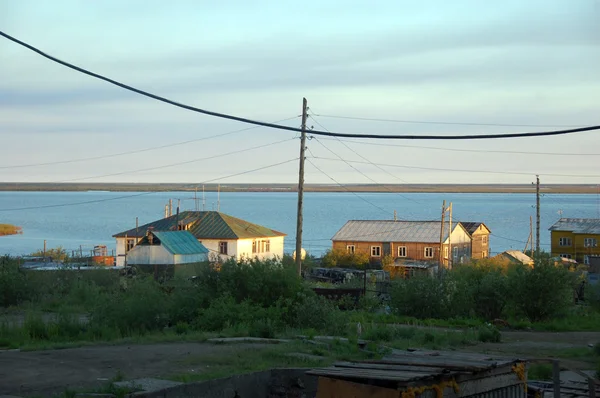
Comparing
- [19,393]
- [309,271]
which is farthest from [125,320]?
[309,271]

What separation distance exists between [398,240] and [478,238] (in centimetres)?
1288

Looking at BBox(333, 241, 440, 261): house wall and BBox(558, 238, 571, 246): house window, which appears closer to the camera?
BBox(333, 241, 440, 261): house wall

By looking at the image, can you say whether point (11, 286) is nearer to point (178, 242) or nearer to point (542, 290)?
point (542, 290)

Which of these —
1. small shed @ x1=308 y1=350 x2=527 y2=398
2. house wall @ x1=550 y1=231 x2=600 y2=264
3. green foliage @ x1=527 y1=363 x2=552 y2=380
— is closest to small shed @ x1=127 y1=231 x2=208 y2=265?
green foliage @ x1=527 y1=363 x2=552 y2=380

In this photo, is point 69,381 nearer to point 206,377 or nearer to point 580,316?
point 206,377

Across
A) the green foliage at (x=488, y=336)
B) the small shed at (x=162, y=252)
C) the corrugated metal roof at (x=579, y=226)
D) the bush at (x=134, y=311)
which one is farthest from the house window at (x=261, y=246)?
the green foliage at (x=488, y=336)

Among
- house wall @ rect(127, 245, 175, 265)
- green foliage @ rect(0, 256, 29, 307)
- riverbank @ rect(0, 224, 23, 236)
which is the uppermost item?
riverbank @ rect(0, 224, 23, 236)

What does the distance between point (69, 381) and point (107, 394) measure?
6.15 feet

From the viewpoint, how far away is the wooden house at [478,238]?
248 feet

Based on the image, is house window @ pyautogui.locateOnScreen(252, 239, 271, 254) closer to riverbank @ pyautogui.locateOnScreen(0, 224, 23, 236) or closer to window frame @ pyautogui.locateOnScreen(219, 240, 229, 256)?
window frame @ pyautogui.locateOnScreen(219, 240, 229, 256)

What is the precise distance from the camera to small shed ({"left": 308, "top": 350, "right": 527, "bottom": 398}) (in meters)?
9.27

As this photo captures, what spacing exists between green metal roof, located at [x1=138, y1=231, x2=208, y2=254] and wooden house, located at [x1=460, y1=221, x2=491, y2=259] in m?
31.2

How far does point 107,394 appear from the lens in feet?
34.9

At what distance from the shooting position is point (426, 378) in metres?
9.45
